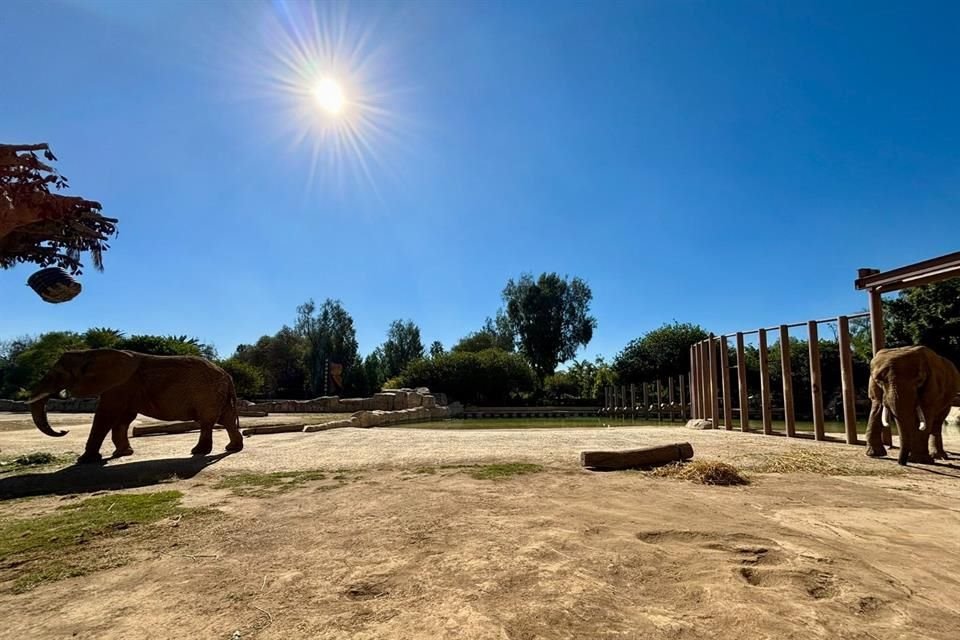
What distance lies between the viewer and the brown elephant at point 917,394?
23.7ft

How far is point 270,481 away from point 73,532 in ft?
7.39

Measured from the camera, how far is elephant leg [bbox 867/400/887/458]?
7.91m

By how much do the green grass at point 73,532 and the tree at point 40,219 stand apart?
5136 millimetres

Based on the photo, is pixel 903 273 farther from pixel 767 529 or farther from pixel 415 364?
pixel 415 364

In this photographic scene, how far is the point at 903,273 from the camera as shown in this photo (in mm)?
9289

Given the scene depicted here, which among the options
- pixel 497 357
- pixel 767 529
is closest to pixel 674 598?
pixel 767 529

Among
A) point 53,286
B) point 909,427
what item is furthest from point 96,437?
point 909,427

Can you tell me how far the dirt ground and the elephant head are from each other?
1467 mm

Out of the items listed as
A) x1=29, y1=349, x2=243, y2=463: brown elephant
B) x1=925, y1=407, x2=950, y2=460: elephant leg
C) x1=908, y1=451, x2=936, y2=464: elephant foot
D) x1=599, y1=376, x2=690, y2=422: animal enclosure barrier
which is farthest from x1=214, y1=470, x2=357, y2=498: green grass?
x1=599, y1=376, x2=690, y2=422: animal enclosure barrier

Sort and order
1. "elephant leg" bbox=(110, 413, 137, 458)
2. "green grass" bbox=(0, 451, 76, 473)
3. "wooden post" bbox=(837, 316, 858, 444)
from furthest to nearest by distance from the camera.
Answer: "wooden post" bbox=(837, 316, 858, 444)
"elephant leg" bbox=(110, 413, 137, 458)
"green grass" bbox=(0, 451, 76, 473)

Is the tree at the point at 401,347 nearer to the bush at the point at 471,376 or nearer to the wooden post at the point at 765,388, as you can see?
the bush at the point at 471,376

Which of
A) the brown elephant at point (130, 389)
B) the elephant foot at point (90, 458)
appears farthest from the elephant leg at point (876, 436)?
the elephant foot at point (90, 458)

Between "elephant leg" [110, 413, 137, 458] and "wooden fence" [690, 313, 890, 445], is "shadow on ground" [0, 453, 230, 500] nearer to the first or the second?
"elephant leg" [110, 413, 137, 458]

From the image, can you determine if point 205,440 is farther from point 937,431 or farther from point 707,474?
point 937,431
